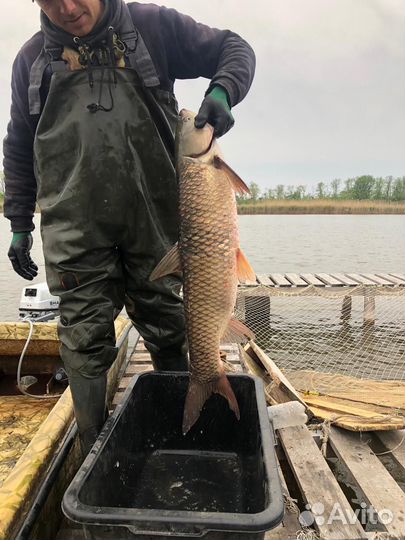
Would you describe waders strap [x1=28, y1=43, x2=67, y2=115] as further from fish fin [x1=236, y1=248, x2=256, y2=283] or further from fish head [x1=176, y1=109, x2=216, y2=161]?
fish fin [x1=236, y1=248, x2=256, y2=283]

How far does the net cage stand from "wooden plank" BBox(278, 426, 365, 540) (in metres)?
2.38

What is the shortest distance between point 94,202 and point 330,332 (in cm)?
809

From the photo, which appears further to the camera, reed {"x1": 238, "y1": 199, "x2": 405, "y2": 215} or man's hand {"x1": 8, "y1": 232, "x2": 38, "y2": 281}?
reed {"x1": 238, "y1": 199, "x2": 405, "y2": 215}

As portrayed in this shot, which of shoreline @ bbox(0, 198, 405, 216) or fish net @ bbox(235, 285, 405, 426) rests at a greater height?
shoreline @ bbox(0, 198, 405, 216)

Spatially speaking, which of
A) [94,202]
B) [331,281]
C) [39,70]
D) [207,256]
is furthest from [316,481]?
[331,281]

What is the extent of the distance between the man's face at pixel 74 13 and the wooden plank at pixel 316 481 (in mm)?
2714

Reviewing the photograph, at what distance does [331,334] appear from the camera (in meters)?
9.33

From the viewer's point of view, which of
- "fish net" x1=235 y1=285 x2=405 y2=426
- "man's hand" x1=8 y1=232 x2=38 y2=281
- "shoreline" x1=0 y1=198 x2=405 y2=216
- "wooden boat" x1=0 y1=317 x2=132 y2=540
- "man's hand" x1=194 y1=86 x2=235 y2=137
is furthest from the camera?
"shoreline" x1=0 y1=198 x2=405 y2=216

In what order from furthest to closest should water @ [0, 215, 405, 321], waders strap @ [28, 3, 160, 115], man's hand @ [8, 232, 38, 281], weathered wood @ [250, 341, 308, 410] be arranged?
1. water @ [0, 215, 405, 321]
2. weathered wood @ [250, 341, 308, 410]
3. man's hand @ [8, 232, 38, 281]
4. waders strap @ [28, 3, 160, 115]

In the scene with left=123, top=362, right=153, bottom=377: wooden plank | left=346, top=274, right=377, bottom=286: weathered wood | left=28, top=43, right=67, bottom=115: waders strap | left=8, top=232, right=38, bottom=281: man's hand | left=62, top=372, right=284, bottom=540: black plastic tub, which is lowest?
left=346, top=274, right=377, bottom=286: weathered wood

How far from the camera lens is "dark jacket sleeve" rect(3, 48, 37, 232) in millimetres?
2434

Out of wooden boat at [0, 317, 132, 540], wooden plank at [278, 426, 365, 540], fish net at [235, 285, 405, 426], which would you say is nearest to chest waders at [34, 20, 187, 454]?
wooden boat at [0, 317, 132, 540]

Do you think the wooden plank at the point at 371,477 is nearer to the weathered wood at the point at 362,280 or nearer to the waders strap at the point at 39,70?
the waders strap at the point at 39,70

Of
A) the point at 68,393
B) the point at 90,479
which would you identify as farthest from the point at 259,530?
the point at 68,393
